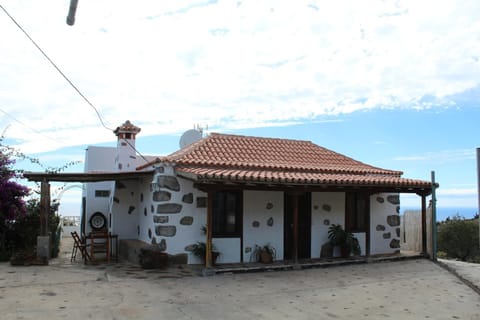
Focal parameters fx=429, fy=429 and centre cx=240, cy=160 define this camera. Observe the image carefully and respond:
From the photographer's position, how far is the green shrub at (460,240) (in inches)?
625

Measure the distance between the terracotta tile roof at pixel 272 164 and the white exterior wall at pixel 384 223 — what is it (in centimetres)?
77

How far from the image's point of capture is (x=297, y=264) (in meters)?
9.88

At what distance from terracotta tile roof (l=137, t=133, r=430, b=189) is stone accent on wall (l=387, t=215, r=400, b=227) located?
1282 millimetres

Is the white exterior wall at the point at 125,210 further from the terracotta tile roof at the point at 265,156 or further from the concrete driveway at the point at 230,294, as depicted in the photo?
the concrete driveway at the point at 230,294

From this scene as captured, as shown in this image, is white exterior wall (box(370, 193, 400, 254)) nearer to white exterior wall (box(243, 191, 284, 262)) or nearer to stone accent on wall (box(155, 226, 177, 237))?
white exterior wall (box(243, 191, 284, 262))

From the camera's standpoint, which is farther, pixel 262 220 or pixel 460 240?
pixel 460 240

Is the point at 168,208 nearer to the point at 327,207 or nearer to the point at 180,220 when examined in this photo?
the point at 180,220

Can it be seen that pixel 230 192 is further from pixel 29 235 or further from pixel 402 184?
pixel 29 235

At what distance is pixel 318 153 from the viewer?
1366cm

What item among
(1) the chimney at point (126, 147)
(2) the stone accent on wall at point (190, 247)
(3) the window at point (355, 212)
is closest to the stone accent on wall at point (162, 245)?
(2) the stone accent on wall at point (190, 247)

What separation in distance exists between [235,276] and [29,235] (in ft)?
19.7

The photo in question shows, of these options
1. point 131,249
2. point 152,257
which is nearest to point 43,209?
point 131,249

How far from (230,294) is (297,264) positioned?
3.10 m

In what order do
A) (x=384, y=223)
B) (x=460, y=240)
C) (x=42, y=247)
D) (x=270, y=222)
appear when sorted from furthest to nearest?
1. (x=460, y=240)
2. (x=384, y=223)
3. (x=270, y=222)
4. (x=42, y=247)
